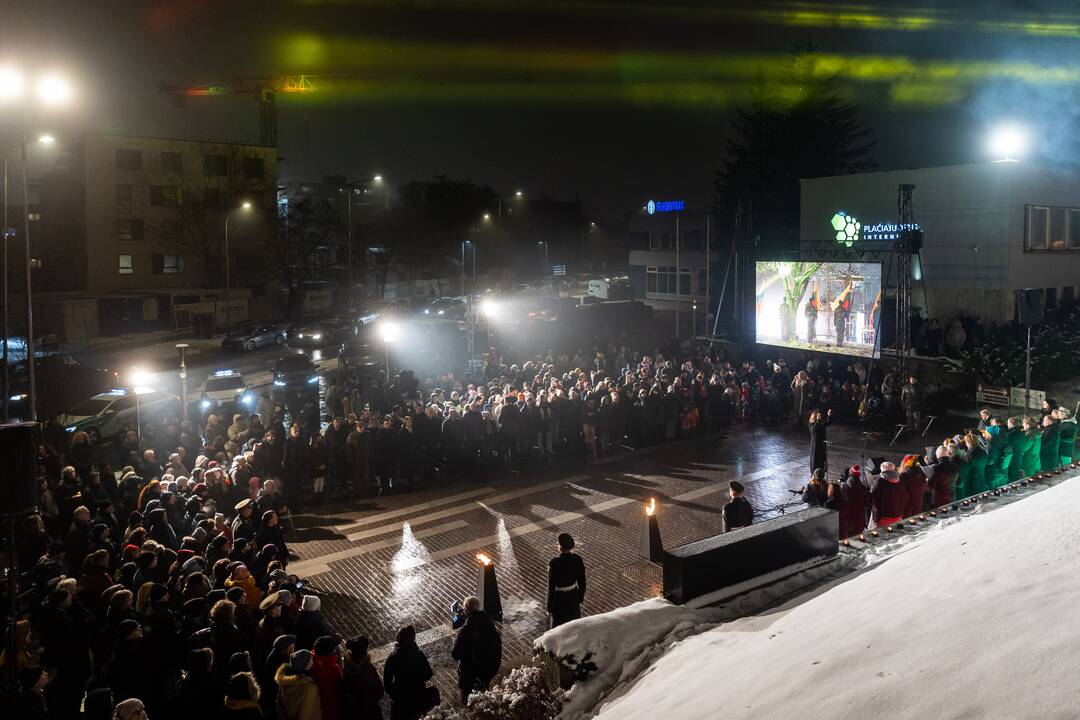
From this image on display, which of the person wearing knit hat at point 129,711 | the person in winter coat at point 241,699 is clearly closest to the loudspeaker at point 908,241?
the person in winter coat at point 241,699

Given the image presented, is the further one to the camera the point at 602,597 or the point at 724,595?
the point at 602,597

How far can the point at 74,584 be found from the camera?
25.1ft

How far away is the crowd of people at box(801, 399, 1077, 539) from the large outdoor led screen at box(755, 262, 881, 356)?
996 centimetres

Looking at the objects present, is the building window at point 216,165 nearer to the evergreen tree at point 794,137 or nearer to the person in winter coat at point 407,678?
the evergreen tree at point 794,137

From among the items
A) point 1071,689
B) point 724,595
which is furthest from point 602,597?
point 1071,689

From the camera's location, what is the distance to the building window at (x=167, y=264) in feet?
166

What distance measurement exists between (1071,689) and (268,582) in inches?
286

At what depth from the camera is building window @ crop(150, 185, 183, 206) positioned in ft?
165

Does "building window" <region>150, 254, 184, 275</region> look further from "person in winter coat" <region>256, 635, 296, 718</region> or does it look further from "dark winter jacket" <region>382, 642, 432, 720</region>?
"dark winter jacket" <region>382, 642, 432, 720</region>

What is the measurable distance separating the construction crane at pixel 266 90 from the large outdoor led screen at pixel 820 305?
7618 cm

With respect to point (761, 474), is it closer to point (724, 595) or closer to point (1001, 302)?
point (724, 595)

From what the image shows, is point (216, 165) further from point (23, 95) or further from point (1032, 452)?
point (1032, 452)

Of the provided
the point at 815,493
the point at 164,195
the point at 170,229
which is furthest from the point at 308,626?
the point at 164,195

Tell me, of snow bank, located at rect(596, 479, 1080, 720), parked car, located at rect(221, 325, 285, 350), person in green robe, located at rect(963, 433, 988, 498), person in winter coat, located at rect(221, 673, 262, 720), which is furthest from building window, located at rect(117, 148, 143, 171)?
snow bank, located at rect(596, 479, 1080, 720)
